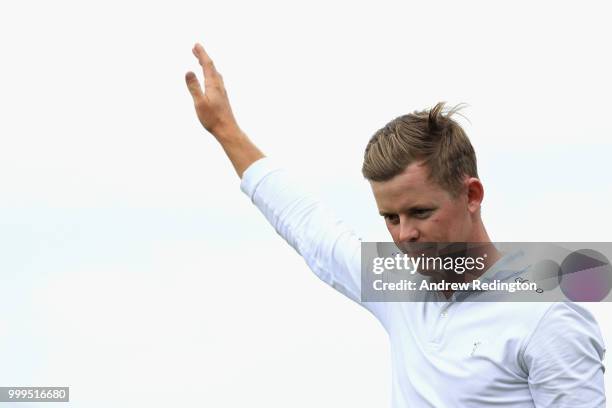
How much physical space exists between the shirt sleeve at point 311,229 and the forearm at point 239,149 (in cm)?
6

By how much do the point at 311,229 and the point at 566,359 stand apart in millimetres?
1730

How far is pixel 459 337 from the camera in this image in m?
4.74

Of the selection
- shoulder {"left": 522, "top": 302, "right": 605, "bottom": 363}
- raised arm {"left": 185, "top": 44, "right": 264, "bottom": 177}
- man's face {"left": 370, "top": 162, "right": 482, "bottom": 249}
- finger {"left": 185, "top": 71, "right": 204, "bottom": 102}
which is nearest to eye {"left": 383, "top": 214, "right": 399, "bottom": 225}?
man's face {"left": 370, "top": 162, "right": 482, "bottom": 249}

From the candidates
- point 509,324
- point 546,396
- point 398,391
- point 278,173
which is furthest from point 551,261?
point 278,173

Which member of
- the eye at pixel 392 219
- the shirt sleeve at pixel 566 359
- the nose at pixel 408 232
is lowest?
the shirt sleeve at pixel 566 359

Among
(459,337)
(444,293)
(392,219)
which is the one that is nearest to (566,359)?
(459,337)

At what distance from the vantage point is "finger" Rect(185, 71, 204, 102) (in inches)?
217

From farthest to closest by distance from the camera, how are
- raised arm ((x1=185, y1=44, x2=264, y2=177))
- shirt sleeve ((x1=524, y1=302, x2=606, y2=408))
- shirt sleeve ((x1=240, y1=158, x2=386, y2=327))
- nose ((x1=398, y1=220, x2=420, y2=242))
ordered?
1. raised arm ((x1=185, y1=44, x2=264, y2=177))
2. shirt sleeve ((x1=240, y1=158, x2=386, y2=327))
3. nose ((x1=398, y1=220, x2=420, y2=242))
4. shirt sleeve ((x1=524, y1=302, x2=606, y2=408))

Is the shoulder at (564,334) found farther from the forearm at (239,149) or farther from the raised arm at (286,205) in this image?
the forearm at (239,149)

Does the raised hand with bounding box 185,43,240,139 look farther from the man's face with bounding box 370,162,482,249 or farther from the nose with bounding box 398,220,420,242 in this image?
the nose with bounding box 398,220,420,242

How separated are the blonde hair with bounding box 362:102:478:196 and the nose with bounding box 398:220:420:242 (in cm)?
30

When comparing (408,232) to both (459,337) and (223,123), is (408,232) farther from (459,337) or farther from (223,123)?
(223,123)

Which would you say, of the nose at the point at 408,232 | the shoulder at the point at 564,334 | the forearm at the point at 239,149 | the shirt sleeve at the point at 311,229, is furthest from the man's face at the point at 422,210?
the forearm at the point at 239,149

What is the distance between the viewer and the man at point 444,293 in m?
4.30
